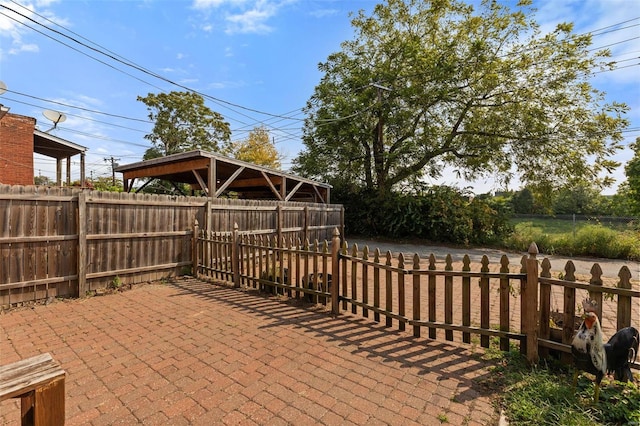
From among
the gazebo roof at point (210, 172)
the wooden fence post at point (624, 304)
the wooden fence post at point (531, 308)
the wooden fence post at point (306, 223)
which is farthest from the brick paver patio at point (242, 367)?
the wooden fence post at point (306, 223)

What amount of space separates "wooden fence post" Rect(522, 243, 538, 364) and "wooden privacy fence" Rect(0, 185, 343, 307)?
6.75 metres

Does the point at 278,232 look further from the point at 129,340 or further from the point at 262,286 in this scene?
the point at 129,340

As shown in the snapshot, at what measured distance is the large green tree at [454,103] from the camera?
45.1 feet

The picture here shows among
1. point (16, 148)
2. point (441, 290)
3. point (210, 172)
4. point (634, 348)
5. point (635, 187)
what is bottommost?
point (441, 290)

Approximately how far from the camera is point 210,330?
13.0 ft

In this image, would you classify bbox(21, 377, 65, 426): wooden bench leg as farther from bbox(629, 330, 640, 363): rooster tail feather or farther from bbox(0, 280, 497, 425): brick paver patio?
bbox(629, 330, 640, 363): rooster tail feather

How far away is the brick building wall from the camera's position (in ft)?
35.0

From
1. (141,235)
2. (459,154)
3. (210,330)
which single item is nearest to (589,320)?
(210,330)

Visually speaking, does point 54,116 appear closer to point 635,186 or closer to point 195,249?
point 195,249

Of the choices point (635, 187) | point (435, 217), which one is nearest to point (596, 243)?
point (435, 217)

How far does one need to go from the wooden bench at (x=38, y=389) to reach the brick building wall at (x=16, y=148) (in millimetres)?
13620

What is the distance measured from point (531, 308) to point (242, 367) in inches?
121

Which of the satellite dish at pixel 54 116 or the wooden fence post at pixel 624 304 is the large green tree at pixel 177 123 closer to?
the satellite dish at pixel 54 116

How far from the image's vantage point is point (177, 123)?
86.6 feet
